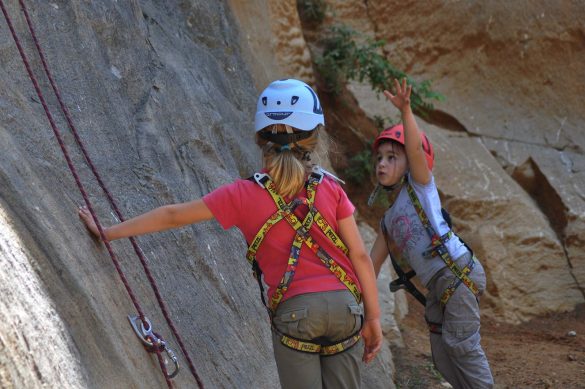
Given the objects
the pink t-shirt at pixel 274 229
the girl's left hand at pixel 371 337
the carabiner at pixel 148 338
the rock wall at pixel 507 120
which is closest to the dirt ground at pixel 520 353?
the rock wall at pixel 507 120

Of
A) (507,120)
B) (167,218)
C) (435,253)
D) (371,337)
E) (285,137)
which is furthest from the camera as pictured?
(507,120)

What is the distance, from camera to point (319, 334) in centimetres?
349

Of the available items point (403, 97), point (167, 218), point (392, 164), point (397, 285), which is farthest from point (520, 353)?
point (167, 218)

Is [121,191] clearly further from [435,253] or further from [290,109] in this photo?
[435,253]

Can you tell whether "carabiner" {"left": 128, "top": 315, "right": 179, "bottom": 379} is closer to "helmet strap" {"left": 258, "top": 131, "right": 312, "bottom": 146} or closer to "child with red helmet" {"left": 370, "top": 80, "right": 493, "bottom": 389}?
"helmet strap" {"left": 258, "top": 131, "right": 312, "bottom": 146}

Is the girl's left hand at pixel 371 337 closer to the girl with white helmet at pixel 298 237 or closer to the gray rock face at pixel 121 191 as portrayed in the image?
the girl with white helmet at pixel 298 237

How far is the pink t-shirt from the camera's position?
3465 millimetres

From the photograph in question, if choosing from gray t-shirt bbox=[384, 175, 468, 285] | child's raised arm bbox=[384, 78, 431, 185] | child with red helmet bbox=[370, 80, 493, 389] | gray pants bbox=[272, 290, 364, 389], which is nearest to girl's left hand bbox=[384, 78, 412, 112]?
child's raised arm bbox=[384, 78, 431, 185]

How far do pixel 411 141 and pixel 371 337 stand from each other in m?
1.46

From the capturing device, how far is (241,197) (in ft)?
11.4

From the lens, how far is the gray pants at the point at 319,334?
3443 millimetres

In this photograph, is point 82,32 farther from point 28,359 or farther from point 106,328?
point 28,359

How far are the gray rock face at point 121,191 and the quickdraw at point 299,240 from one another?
57 centimetres

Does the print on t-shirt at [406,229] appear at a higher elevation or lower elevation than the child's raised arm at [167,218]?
lower
